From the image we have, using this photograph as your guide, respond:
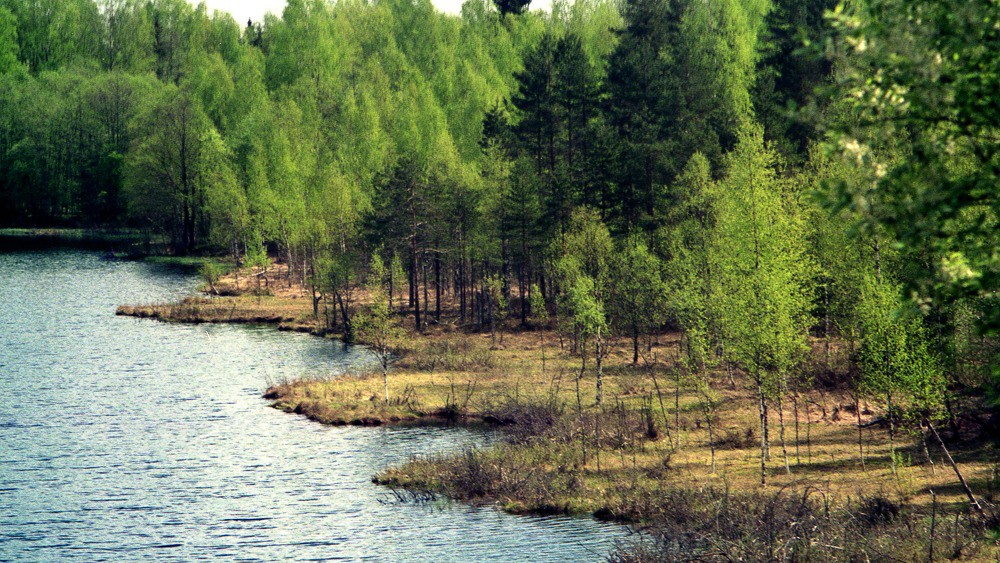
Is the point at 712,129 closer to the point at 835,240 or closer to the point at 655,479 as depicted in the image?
the point at 835,240

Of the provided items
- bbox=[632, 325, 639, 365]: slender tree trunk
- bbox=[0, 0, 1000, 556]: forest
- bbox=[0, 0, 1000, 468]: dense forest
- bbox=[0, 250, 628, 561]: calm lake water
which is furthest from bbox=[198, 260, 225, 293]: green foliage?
bbox=[632, 325, 639, 365]: slender tree trunk

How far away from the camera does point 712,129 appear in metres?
84.6

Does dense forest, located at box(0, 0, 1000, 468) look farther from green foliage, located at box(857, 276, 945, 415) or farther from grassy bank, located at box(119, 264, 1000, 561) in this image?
grassy bank, located at box(119, 264, 1000, 561)

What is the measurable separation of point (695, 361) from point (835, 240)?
35.3 ft

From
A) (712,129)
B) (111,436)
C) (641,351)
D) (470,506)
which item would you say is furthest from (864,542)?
(712,129)

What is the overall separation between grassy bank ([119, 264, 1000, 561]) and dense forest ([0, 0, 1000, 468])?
227cm

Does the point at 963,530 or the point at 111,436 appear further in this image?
the point at 111,436

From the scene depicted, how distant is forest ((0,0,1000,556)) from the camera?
47.5ft

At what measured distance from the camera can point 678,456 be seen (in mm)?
49125

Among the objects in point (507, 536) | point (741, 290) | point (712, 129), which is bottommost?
point (507, 536)

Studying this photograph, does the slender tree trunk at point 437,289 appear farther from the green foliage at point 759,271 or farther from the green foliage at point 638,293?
the green foliage at point 759,271

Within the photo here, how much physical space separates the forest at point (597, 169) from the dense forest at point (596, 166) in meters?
0.14

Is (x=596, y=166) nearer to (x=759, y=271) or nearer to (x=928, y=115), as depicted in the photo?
(x=759, y=271)

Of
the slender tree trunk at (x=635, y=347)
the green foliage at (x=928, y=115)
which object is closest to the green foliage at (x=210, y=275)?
the slender tree trunk at (x=635, y=347)
